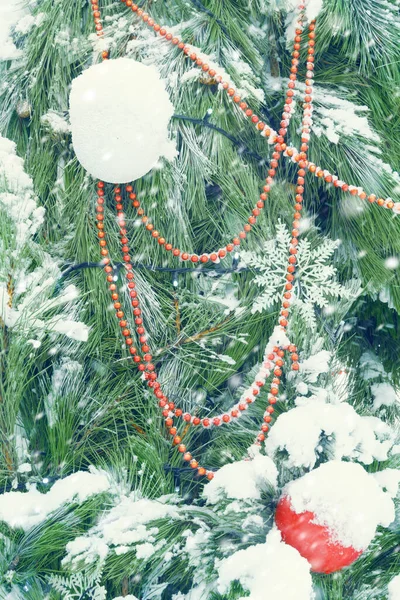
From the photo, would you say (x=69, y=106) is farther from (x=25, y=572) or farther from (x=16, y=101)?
(x=25, y=572)

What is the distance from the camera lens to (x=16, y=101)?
2.23ft

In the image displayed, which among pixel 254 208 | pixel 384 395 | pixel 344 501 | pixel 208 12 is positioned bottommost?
pixel 384 395

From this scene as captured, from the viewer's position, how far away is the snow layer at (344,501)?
0.51 metres

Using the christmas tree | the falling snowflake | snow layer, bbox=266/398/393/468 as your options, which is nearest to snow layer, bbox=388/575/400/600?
the christmas tree

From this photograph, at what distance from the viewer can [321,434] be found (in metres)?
0.56

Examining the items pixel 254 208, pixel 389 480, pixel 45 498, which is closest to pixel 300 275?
pixel 254 208

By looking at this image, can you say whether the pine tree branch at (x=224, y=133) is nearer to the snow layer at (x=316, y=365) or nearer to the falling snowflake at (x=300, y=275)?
the falling snowflake at (x=300, y=275)

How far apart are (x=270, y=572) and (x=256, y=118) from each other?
0.43 m

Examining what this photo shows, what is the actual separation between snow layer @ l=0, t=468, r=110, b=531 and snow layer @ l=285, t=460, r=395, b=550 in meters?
0.18

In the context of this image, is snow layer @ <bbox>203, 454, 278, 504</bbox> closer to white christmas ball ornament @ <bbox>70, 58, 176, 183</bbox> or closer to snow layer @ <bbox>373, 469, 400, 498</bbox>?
snow layer @ <bbox>373, 469, 400, 498</bbox>

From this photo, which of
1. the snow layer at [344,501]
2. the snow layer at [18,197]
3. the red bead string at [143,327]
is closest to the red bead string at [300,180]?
the red bead string at [143,327]

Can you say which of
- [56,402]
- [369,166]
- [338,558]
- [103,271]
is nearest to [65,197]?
[103,271]

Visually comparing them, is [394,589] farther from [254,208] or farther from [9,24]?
[9,24]

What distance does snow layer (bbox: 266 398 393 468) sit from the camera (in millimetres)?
551
